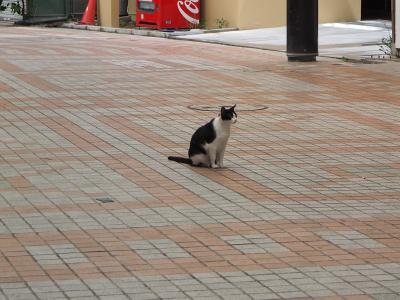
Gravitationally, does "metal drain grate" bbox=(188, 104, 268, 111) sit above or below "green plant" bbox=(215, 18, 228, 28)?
below

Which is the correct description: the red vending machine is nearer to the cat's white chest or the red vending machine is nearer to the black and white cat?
the black and white cat

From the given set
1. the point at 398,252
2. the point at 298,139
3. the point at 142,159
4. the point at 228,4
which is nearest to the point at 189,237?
the point at 398,252

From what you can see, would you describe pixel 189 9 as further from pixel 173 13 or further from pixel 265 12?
pixel 265 12

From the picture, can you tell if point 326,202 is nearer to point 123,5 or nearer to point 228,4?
point 228,4

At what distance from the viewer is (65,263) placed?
23.5 ft

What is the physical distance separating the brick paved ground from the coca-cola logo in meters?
10.7

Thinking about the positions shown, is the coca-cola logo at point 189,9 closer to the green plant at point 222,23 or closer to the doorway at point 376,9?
the green plant at point 222,23

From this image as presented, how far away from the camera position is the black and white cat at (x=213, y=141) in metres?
10.1

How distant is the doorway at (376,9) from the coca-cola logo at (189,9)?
4.17m

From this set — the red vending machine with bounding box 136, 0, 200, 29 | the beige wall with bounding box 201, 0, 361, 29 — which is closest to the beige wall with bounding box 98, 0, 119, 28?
the red vending machine with bounding box 136, 0, 200, 29

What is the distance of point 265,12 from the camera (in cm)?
2758

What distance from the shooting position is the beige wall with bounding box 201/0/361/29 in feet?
88.3

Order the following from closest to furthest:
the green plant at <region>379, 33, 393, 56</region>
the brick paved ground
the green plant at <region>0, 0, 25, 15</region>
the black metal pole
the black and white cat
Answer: the brick paved ground, the black and white cat, the black metal pole, the green plant at <region>379, 33, 393, 56</region>, the green plant at <region>0, 0, 25, 15</region>

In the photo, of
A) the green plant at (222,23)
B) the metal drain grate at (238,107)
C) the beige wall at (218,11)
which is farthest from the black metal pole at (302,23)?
the green plant at (222,23)
